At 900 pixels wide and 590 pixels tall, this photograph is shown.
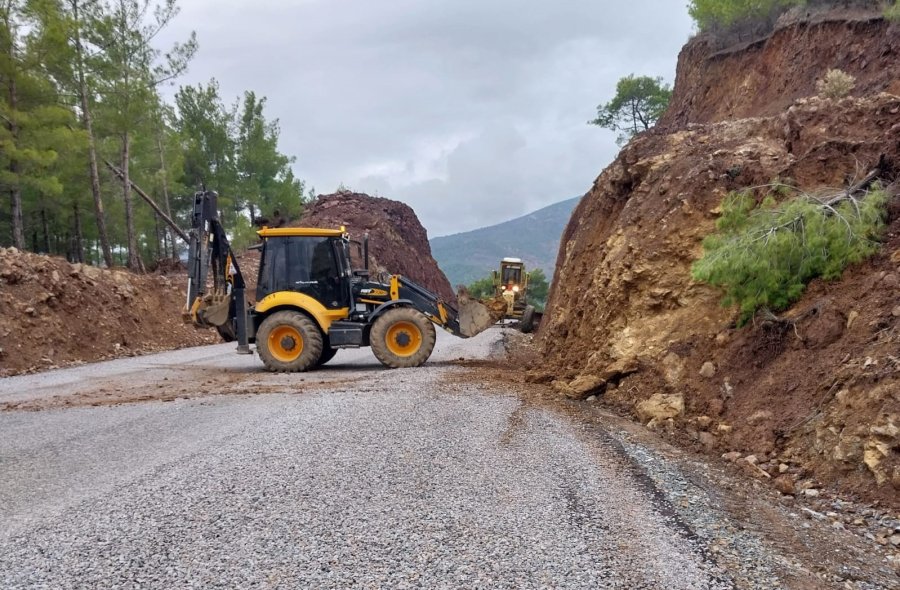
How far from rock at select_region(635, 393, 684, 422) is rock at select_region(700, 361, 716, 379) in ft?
1.03

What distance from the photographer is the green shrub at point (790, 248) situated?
498 cm

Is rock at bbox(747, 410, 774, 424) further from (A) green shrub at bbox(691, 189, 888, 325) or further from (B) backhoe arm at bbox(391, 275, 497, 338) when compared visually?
(B) backhoe arm at bbox(391, 275, 497, 338)

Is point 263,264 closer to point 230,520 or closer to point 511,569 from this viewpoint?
point 230,520

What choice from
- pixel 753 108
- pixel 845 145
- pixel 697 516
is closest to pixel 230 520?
pixel 697 516

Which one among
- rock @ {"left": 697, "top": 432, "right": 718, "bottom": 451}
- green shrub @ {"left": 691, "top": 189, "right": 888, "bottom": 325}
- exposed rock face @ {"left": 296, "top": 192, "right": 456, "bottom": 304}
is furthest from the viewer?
exposed rock face @ {"left": 296, "top": 192, "right": 456, "bottom": 304}

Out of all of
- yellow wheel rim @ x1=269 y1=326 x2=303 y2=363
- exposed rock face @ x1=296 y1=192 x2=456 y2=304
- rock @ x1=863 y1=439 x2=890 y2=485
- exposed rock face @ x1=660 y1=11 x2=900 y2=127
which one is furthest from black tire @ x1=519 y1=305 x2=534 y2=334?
rock @ x1=863 y1=439 x2=890 y2=485

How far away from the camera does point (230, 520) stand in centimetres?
336

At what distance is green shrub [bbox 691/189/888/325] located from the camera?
16.4 ft

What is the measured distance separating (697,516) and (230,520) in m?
2.72

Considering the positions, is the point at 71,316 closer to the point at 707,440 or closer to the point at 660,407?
the point at 660,407

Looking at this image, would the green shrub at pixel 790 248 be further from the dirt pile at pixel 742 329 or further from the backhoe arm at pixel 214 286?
the backhoe arm at pixel 214 286

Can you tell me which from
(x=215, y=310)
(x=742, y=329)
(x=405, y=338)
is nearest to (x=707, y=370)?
(x=742, y=329)

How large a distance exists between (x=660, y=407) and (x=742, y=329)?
3.53ft

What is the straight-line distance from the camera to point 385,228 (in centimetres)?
3797
